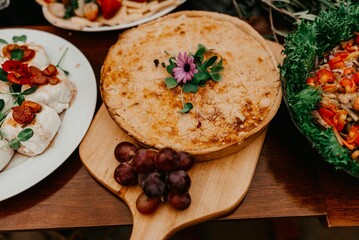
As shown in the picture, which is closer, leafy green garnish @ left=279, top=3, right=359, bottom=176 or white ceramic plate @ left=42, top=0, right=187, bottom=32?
leafy green garnish @ left=279, top=3, right=359, bottom=176

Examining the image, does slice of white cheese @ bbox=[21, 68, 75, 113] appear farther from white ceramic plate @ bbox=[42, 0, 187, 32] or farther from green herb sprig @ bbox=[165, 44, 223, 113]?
green herb sprig @ bbox=[165, 44, 223, 113]

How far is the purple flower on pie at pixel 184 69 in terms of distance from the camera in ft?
5.25

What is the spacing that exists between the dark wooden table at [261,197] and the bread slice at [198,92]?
169 millimetres

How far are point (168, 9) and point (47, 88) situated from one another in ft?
2.17

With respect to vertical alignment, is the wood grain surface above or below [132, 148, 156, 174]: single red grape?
below

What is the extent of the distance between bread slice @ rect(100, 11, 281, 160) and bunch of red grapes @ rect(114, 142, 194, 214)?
9 centimetres

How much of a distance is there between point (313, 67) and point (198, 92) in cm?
43

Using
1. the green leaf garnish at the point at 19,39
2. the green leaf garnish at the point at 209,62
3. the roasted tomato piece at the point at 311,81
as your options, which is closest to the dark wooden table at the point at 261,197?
the roasted tomato piece at the point at 311,81

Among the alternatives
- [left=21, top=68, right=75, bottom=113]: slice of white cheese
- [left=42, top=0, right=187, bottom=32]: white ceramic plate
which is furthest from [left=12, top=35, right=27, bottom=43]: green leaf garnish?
[left=21, top=68, right=75, bottom=113]: slice of white cheese

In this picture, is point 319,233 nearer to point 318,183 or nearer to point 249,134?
point 318,183

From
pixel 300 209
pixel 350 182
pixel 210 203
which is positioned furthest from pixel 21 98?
pixel 350 182

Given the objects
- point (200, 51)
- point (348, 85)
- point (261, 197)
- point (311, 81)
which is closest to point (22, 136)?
point (200, 51)

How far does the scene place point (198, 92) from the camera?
1618mm

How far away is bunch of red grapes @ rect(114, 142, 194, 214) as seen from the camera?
1352 millimetres
